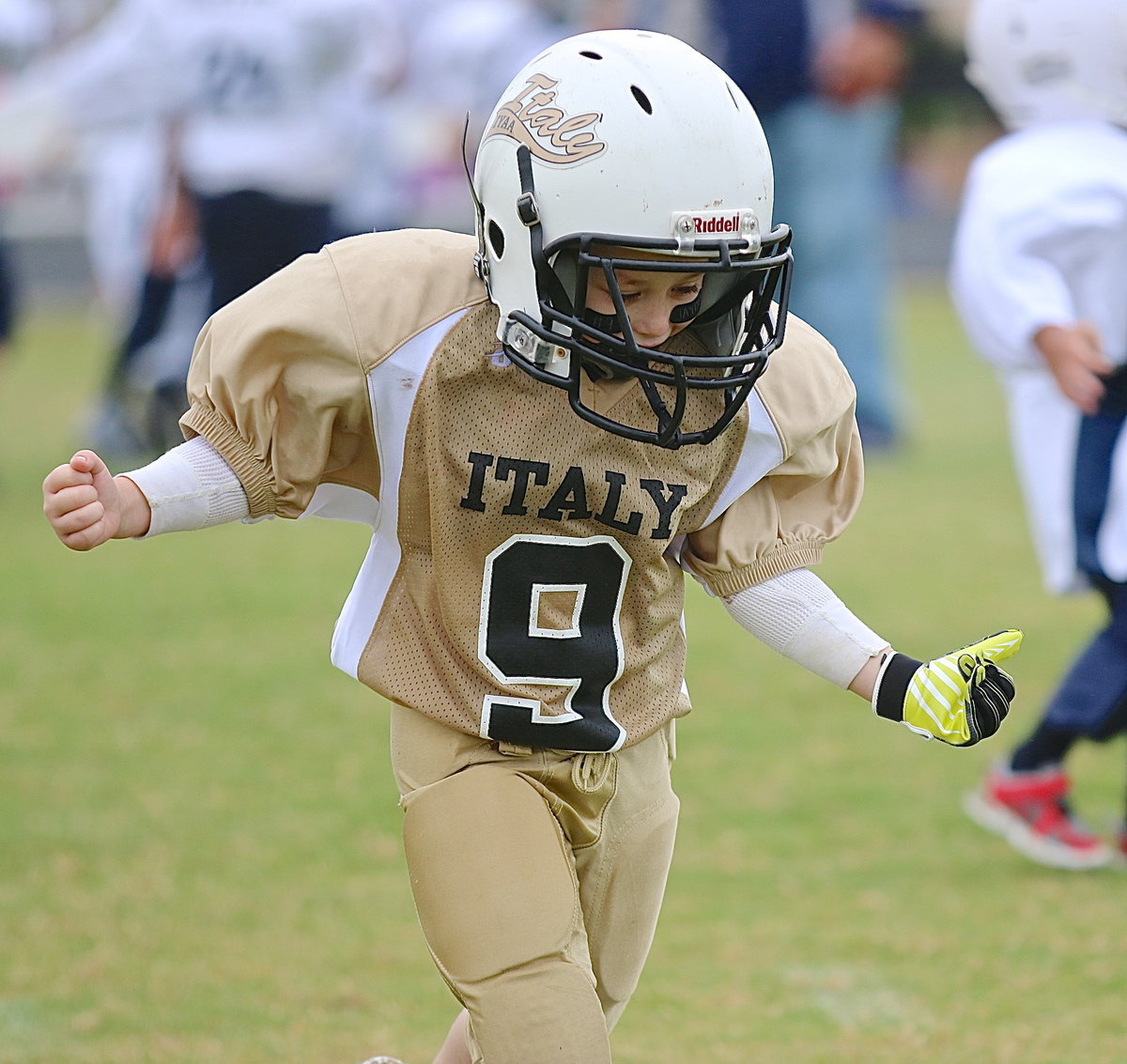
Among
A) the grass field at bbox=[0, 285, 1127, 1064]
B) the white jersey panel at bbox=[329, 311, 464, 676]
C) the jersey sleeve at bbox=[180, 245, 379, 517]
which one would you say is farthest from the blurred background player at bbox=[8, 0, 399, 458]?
the jersey sleeve at bbox=[180, 245, 379, 517]

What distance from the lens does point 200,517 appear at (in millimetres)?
2094

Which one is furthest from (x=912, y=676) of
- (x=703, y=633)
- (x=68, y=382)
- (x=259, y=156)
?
(x=68, y=382)

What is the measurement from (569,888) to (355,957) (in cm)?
118

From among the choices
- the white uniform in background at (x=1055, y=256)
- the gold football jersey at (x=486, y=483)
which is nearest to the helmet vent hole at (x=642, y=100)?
the gold football jersey at (x=486, y=483)

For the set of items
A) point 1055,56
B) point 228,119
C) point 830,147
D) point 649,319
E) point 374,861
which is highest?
point 649,319

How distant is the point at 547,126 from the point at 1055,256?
1.85m

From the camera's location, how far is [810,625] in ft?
7.46

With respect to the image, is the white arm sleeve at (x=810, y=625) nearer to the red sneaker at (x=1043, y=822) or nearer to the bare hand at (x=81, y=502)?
Result: the bare hand at (x=81, y=502)

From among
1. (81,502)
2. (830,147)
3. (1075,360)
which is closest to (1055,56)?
(1075,360)

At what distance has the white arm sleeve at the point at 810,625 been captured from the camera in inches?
89.1

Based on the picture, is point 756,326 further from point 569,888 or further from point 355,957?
point 355,957

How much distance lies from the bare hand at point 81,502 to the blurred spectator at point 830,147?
622 cm

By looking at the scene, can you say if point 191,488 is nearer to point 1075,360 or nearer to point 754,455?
point 754,455

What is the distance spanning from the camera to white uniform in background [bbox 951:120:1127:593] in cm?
353
